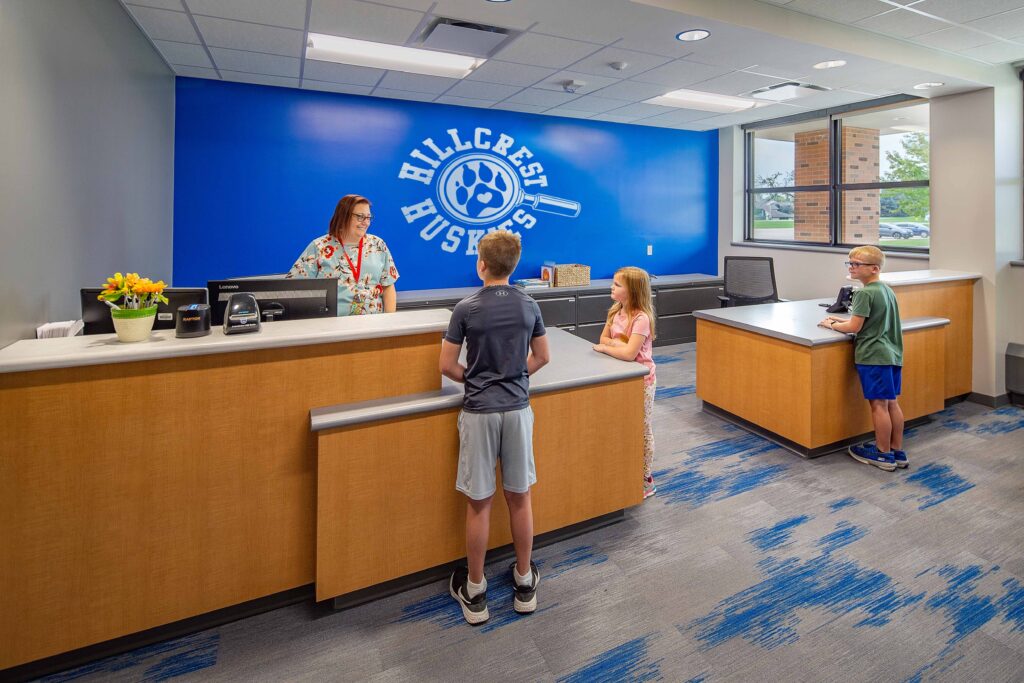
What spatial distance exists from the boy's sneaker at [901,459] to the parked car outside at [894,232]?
2.93m

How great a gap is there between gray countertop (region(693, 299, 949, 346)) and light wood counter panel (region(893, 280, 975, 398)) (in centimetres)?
14

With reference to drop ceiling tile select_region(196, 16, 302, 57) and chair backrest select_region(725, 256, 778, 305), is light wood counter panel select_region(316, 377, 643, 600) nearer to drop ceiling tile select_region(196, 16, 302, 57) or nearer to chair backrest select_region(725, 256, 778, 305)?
drop ceiling tile select_region(196, 16, 302, 57)

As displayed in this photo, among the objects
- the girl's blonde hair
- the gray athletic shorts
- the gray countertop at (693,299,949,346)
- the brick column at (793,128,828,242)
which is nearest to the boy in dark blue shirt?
the gray athletic shorts

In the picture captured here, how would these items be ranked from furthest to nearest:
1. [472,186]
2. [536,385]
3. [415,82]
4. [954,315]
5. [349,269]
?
[472,186], [415,82], [954,315], [349,269], [536,385]

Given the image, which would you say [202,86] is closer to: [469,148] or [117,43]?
[117,43]

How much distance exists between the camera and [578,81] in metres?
3.92

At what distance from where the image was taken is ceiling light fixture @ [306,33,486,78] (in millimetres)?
3273

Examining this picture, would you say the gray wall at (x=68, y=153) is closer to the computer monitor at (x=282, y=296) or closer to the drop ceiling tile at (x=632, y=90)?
the computer monitor at (x=282, y=296)

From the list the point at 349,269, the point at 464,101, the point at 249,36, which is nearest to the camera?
the point at 349,269

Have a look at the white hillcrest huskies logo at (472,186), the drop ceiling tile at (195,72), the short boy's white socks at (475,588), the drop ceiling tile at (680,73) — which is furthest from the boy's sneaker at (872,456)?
the drop ceiling tile at (195,72)

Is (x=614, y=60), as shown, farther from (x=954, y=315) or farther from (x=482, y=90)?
(x=954, y=315)

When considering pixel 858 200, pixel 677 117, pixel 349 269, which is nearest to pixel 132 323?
pixel 349 269

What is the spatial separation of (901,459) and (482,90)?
3.64m

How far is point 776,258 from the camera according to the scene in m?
5.67
